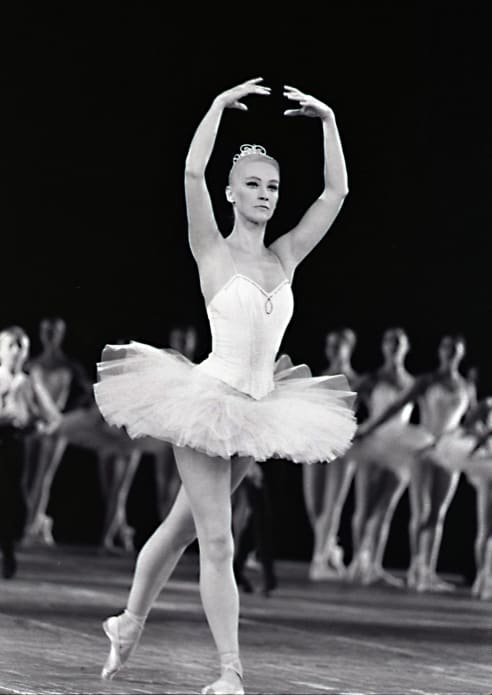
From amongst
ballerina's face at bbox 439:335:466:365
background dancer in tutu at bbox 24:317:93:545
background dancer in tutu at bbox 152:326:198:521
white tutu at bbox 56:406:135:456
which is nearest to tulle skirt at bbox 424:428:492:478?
ballerina's face at bbox 439:335:466:365

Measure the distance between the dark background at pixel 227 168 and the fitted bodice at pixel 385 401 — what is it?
0.16 m

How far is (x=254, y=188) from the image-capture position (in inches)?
145

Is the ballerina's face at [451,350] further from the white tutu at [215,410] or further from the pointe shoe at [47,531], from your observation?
the white tutu at [215,410]

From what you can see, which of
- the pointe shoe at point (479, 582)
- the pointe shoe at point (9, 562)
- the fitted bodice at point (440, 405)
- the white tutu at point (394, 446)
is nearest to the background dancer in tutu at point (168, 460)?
the pointe shoe at point (9, 562)

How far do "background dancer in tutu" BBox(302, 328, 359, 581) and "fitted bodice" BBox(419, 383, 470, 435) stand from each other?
0.36m

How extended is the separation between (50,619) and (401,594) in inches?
92.4

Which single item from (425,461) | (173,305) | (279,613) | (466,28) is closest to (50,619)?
(279,613)

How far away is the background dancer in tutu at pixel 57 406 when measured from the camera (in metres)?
6.74

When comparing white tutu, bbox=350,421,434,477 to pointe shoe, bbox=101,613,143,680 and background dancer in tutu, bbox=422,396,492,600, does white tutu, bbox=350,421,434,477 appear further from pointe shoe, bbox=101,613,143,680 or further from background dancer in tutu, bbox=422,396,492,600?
pointe shoe, bbox=101,613,143,680

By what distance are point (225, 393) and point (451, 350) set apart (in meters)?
→ 3.89

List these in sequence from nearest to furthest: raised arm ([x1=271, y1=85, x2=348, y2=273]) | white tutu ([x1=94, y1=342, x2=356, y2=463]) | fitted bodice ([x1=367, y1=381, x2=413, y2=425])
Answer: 1. white tutu ([x1=94, y1=342, x2=356, y2=463])
2. raised arm ([x1=271, y1=85, x2=348, y2=273])
3. fitted bodice ([x1=367, y1=381, x2=413, y2=425])

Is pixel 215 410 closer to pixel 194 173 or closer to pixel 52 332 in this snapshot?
pixel 194 173

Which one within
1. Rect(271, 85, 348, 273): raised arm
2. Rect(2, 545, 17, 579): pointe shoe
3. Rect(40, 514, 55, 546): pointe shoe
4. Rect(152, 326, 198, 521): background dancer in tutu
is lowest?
Rect(2, 545, 17, 579): pointe shoe

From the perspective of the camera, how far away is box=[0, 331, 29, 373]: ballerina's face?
6.65 metres
